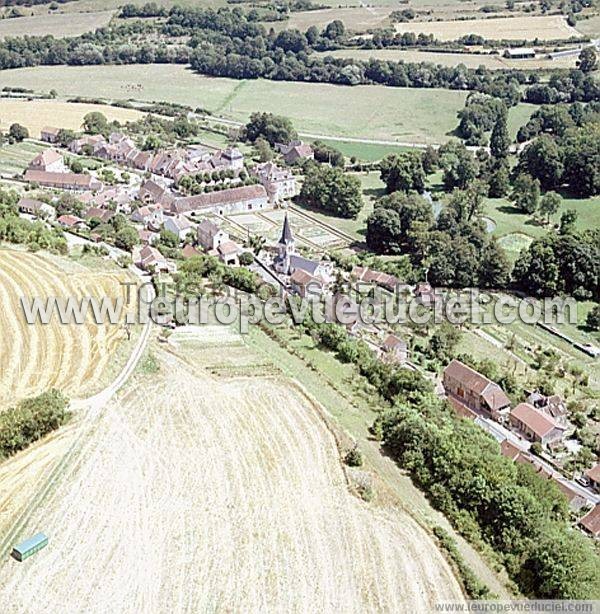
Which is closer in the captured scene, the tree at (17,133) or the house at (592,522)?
the house at (592,522)

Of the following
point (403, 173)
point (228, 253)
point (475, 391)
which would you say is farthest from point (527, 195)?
point (475, 391)

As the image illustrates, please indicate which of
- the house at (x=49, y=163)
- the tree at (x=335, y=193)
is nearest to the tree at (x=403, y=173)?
the tree at (x=335, y=193)

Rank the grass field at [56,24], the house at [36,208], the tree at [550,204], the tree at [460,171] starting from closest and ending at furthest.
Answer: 1. the house at [36,208]
2. the tree at [550,204]
3. the tree at [460,171]
4. the grass field at [56,24]

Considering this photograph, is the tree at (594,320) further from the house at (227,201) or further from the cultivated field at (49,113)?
the cultivated field at (49,113)

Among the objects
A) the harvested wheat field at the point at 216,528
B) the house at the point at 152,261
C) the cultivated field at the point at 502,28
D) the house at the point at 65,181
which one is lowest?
the harvested wheat field at the point at 216,528

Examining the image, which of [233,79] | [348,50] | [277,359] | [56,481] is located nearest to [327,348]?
[277,359]

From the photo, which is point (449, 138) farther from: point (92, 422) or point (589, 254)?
point (92, 422)
